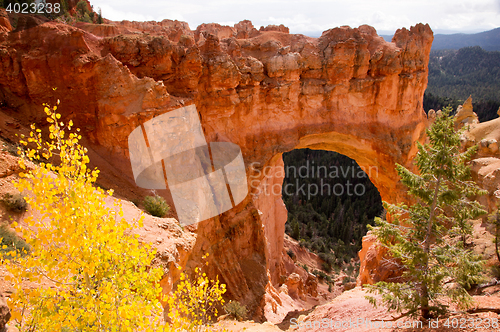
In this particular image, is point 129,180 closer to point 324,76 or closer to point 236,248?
point 236,248

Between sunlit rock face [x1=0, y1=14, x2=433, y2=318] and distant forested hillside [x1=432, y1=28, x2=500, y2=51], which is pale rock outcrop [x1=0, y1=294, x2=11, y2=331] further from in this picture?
distant forested hillside [x1=432, y1=28, x2=500, y2=51]

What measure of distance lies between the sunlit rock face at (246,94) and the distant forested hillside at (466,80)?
52.7 meters

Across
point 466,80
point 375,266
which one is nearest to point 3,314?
point 375,266

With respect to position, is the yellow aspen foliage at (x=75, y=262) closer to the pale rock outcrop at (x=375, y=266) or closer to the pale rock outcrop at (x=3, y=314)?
the pale rock outcrop at (x=3, y=314)

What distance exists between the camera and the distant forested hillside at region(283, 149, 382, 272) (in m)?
34.7

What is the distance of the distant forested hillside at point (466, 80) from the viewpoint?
65125mm

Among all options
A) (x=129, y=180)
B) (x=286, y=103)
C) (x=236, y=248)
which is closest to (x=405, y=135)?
(x=286, y=103)

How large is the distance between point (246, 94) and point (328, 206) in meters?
30.4

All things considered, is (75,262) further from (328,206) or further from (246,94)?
(328,206)

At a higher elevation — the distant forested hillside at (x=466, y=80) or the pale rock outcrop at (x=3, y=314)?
the distant forested hillside at (x=466, y=80)

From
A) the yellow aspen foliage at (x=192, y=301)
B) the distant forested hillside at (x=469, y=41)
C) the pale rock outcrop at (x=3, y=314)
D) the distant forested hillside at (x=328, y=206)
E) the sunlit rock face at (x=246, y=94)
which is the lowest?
the distant forested hillside at (x=328, y=206)

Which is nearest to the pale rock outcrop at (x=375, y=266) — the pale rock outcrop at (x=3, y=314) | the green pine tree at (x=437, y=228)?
the green pine tree at (x=437, y=228)

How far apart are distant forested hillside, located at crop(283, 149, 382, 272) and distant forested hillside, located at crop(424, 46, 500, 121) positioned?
29.3 m

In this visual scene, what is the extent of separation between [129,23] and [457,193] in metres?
31.1
